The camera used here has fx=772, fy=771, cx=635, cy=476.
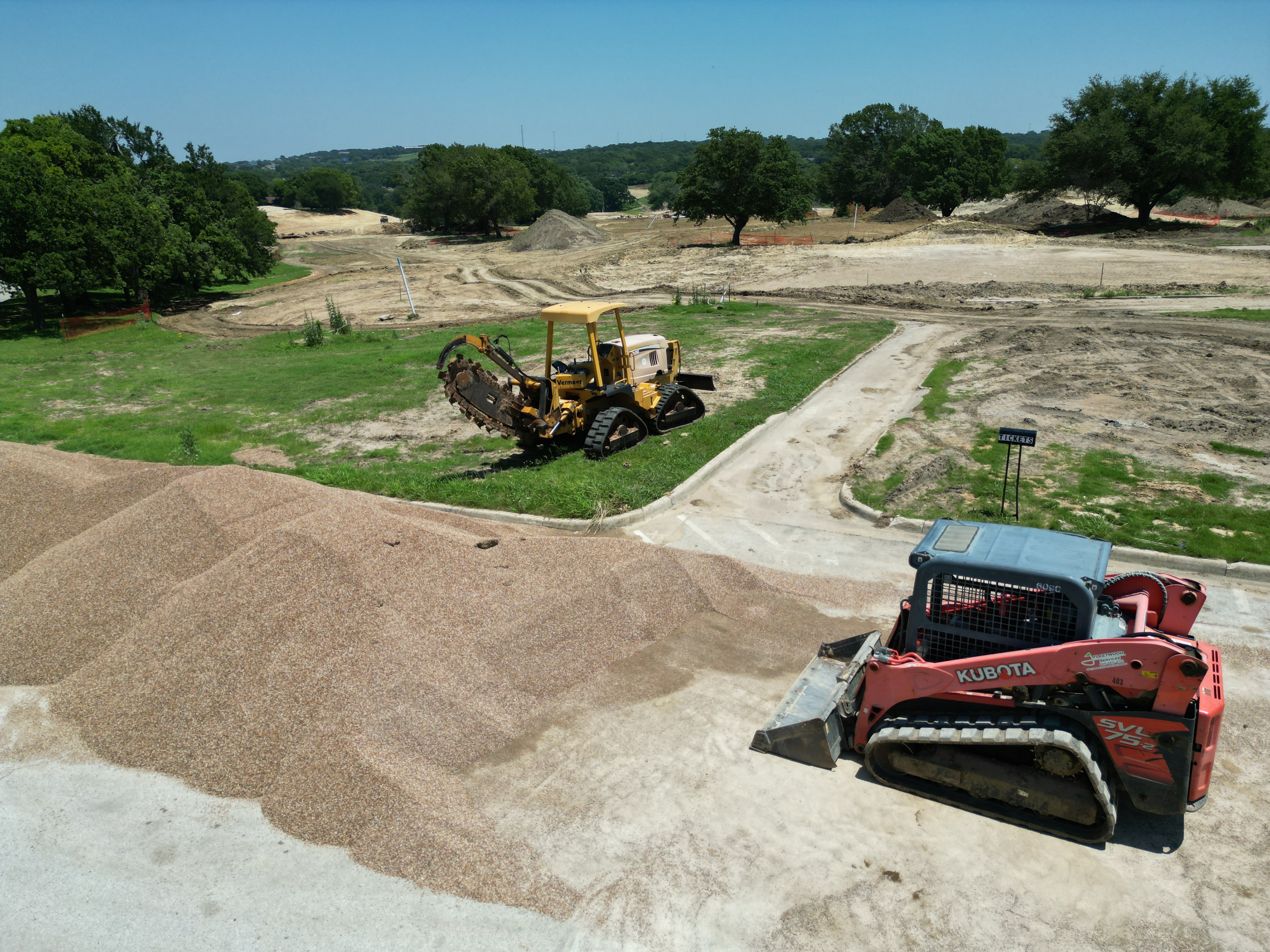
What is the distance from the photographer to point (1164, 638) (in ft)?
19.6

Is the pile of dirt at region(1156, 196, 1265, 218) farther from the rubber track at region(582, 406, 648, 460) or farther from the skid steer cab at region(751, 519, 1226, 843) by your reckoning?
the skid steer cab at region(751, 519, 1226, 843)

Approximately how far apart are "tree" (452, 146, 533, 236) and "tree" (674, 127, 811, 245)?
25645 mm

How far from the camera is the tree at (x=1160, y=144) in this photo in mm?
47906

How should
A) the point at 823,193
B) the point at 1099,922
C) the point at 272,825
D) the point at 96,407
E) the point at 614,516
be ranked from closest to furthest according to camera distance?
the point at 1099,922
the point at 272,825
the point at 614,516
the point at 96,407
the point at 823,193

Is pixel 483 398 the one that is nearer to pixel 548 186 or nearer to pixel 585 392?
pixel 585 392

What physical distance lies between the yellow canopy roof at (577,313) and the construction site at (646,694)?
0.59ft

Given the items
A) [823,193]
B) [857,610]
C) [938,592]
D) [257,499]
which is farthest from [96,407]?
[823,193]

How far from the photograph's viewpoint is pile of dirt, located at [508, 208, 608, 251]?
202 ft

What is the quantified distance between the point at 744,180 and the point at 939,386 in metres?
37.6

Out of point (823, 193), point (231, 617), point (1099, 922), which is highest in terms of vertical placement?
point (823, 193)

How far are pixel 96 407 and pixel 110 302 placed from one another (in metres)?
26.0

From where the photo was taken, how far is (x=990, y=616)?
22.1 feet

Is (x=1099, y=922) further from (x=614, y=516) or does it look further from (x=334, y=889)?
(x=614, y=516)

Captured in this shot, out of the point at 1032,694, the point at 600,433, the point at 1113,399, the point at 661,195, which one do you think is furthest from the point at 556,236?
the point at 661,195
